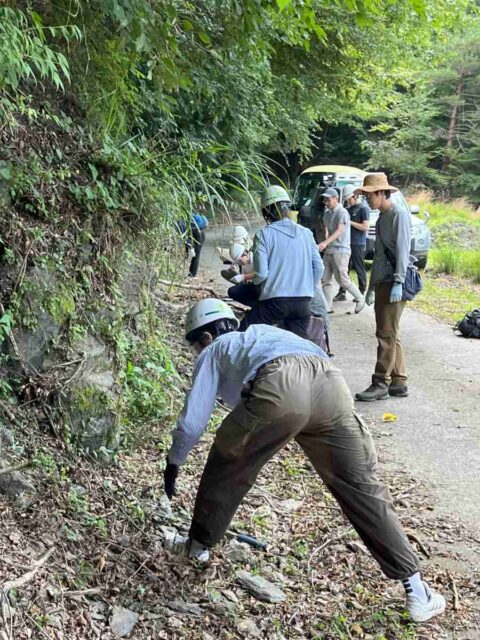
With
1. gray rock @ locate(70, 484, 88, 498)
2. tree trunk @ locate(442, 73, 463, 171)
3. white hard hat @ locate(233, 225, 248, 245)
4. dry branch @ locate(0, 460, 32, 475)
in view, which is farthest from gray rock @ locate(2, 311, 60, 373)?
tree trunk @ locate(442, 73, 463, 171)

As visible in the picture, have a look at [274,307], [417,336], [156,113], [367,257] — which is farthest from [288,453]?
[367,257]

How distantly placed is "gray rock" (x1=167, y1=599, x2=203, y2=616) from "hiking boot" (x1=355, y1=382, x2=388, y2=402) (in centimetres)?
370

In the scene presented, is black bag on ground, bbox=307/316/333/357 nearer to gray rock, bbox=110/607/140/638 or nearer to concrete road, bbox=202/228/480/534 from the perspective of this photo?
concrete road, bbox=202/228/480/534

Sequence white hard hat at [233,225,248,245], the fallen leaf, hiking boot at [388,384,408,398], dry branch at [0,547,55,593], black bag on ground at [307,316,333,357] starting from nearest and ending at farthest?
dry branch at [0,547,55,593]
black bag on ground at [307,316,333,357]
the fallen leaf
hiking boot at [388,384,408,398]
white hard hat at [233,225,248,245]

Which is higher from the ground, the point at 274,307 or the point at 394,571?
the point at 274,307

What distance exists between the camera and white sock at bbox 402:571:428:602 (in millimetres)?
3441

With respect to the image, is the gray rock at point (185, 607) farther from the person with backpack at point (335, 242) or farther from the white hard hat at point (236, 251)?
the person with backpack at point (335, 242)

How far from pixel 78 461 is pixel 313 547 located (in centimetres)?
155

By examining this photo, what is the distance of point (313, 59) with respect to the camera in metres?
12.7

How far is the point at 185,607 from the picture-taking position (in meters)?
3.46

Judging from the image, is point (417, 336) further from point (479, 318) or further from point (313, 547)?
point (313, 547)

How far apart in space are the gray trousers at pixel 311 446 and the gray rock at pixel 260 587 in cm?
44

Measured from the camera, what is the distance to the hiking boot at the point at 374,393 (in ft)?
22.4

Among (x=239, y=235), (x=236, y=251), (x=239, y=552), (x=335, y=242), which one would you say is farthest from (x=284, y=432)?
(x=335, y=242)
